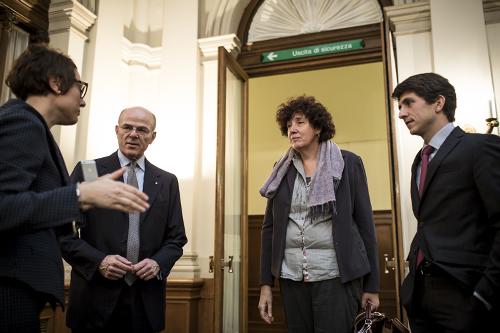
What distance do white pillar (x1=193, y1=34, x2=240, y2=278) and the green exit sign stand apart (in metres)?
0.41

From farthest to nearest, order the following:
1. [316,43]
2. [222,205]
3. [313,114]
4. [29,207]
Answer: [316,43] < [222,205] < [313,114] < [29,207]

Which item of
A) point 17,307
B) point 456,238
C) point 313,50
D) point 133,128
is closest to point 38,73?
point 17,307

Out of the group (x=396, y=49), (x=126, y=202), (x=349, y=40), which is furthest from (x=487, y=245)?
(x=349, y=40)

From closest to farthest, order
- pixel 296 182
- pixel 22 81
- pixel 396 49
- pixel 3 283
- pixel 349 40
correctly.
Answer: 1. pixel 3 283
2. pixel 22 81
3. pixel 296 182
4. pixel 396 49
5. pixel 349 40

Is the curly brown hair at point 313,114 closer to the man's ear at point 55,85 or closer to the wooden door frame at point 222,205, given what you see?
the man's ear at point 55,85

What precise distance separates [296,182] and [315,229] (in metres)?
0.29

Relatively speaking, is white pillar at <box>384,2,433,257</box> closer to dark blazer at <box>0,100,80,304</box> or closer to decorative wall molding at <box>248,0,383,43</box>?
decorative wall molding at <box>248,0,383,43</box>

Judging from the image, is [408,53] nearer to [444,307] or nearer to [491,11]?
[491,11]

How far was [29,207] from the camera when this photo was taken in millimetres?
1349

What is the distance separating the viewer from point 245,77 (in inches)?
195

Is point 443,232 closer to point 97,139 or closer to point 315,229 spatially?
point 315,229

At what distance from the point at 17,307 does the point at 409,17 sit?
13.1 feet

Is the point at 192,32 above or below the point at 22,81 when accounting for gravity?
above

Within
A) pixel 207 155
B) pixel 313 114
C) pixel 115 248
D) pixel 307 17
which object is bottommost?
pixel 115 248
